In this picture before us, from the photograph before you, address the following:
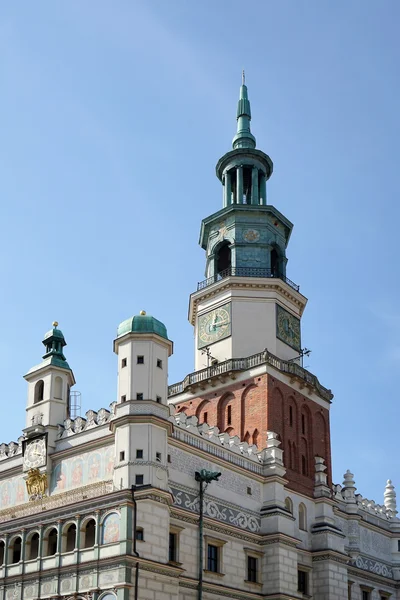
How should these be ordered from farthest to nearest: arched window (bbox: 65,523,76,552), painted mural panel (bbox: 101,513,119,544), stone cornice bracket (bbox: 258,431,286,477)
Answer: stone cornice bracket (bbox: 258,431,286,477) → arched window (bbox: 65,523,76,552) → painted mural panel (bbox: 101,513,119,544)

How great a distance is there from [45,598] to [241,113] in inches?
1718

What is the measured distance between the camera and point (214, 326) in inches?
2581

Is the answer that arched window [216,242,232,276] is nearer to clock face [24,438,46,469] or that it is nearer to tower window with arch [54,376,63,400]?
tower window with arch [54,376,63,400]

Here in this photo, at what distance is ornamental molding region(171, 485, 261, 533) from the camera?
4962cm

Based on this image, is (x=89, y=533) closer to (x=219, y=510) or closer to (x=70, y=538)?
(x=70, y=538)

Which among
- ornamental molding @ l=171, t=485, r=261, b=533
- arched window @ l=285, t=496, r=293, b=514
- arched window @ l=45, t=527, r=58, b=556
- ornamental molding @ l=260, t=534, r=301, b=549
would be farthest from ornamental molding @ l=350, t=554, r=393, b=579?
arched window @ l=45, t=527, r=58, b=556

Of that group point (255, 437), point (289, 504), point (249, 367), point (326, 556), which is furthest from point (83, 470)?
point (326, 556)

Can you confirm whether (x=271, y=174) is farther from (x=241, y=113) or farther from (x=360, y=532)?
(x=360, y=532)

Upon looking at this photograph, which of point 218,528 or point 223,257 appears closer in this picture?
point 218,528

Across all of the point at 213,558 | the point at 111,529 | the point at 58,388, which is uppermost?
the point at 58,388

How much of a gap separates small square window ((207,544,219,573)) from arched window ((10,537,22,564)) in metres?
10.1

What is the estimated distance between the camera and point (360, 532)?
6450 centimetres

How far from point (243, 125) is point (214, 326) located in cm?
1844

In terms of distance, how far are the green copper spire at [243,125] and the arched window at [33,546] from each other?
36.1 m
